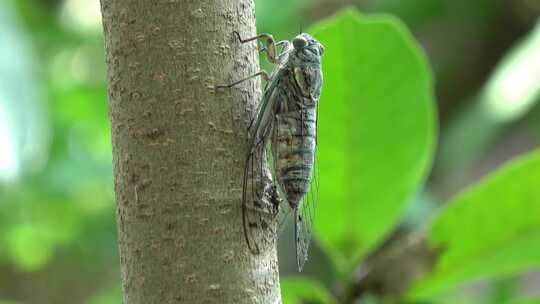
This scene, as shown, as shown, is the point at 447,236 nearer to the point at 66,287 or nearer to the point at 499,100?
the point at 499,100

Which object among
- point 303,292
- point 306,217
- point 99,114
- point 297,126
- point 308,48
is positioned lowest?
point 303,292

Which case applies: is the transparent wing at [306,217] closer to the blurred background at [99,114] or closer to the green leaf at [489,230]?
the green leaf at [489,230]

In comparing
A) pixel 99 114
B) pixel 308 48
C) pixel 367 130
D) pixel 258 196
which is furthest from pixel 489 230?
pixel 99 114

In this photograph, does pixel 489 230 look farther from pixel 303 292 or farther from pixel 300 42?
pixel 300 42

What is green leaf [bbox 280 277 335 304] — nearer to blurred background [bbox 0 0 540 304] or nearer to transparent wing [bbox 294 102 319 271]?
transparent wing [bbox 294 102 319 271]

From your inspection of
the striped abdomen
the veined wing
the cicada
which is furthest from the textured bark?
the striped abdomen

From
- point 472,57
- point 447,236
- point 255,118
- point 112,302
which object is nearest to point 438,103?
point 472,57

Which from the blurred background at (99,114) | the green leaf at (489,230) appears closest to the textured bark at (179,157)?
the green leaf at (489,230)
